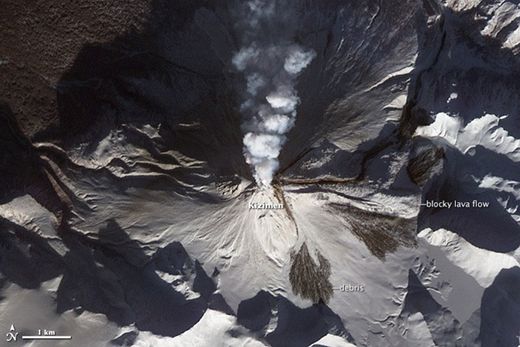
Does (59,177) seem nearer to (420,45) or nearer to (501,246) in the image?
(420,45)

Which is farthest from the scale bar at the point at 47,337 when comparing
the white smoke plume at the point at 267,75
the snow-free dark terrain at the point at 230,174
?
the white smoke plume at the point at 267,75

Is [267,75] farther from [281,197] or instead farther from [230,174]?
[281,197]

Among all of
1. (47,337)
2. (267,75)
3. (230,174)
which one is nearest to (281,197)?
(230,174)

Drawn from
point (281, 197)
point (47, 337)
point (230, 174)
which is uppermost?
point (230, 174)

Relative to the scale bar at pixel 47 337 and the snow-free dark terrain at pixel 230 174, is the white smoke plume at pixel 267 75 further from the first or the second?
the scale bar at pixel 47 337

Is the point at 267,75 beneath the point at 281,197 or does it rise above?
above
